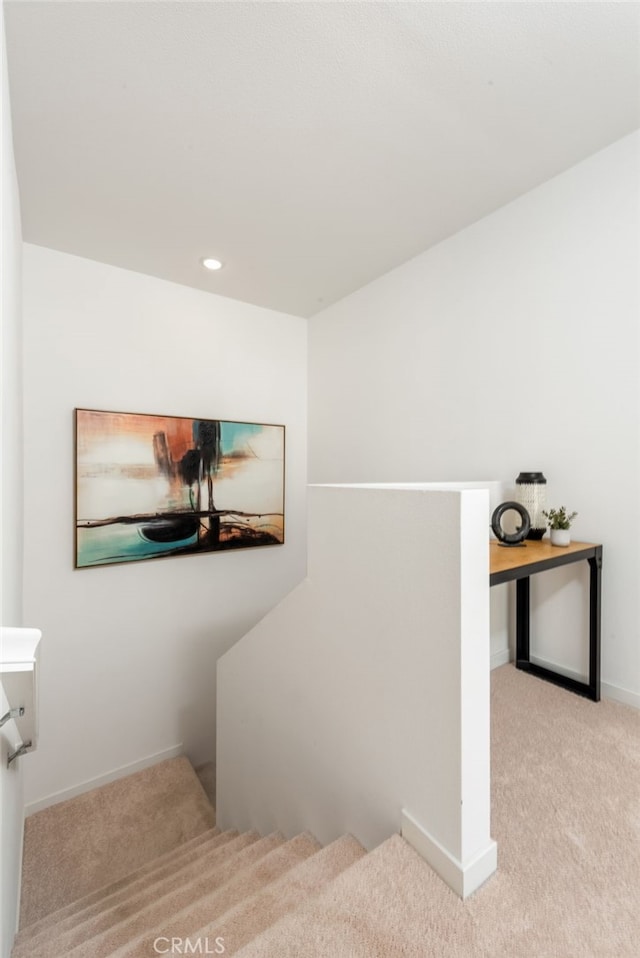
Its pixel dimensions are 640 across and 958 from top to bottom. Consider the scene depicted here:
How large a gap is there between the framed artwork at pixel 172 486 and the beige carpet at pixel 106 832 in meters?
1.41

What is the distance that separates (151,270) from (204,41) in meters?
1.58

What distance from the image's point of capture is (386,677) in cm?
115

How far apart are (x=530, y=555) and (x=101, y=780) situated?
2.87 m

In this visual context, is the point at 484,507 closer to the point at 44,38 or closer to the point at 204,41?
the point at 204,41

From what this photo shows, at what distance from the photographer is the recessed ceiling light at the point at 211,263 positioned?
254 centimetres

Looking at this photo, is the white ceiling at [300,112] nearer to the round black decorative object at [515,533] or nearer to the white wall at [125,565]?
the white wall at [125,565]

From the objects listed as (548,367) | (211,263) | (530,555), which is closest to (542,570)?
(530,555)

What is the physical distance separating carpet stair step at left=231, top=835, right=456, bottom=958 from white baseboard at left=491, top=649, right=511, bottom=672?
4.19ft

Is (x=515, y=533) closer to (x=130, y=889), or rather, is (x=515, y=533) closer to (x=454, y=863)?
(x=454, y=863)

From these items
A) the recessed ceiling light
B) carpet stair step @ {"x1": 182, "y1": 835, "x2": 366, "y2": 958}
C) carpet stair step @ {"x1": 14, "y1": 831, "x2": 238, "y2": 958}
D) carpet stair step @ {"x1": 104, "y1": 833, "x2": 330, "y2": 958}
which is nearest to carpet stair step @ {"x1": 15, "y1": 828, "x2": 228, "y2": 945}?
carpet stair step @ {"x1": 14, "y1": 831, "x2": 238, "y2": 958}

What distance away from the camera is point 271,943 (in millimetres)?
818

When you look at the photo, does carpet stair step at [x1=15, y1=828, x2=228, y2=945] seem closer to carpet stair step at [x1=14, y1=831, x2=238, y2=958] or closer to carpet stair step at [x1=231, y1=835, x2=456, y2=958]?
carpet stair step at [x1=14, y1=831, x2=238, y2=958]

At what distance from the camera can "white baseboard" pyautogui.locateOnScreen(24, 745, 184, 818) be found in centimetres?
237

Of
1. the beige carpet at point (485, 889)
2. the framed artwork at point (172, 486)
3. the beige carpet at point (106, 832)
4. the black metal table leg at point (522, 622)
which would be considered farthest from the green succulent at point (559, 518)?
the beige carpet at point (106, 832)
